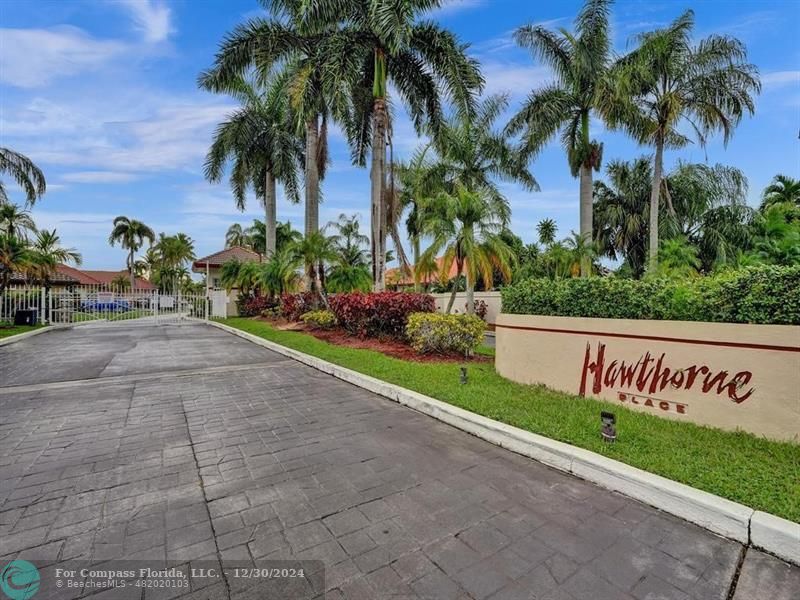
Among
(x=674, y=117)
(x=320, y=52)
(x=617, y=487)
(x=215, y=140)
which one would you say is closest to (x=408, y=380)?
(x=617, y=487)

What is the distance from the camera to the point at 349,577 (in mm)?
2266

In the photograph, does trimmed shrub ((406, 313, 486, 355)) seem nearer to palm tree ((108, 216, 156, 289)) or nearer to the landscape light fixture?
the landscape light fixture

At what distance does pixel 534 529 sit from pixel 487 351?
7.92 metres

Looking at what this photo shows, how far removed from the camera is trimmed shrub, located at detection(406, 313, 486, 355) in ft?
30.5

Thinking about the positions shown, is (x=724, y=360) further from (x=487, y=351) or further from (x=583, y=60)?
(x=583, y=60)

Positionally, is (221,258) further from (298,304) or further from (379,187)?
(379,187)

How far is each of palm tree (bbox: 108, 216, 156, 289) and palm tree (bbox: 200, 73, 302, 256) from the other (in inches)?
1338

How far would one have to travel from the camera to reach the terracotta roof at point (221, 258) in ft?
102

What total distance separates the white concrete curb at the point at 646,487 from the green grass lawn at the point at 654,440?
15 centimetres

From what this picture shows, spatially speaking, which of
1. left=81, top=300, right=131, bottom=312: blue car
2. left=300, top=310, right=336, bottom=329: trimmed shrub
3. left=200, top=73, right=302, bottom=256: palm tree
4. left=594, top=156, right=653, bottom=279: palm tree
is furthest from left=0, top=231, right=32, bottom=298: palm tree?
left=594, top=156, right=653, bottom=279: palm tree

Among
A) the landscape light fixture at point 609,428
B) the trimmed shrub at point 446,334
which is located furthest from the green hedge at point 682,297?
the trimmed shrub at point 446,334

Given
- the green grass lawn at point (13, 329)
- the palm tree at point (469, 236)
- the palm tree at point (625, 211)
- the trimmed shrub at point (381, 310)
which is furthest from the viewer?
the palm tree at point (625, 211)

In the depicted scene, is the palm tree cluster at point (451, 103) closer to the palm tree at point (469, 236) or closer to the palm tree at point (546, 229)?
the palm tree at point (469, 236)

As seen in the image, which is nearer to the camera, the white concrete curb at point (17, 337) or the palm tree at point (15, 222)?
the white concrete curb at point (17, 337)
